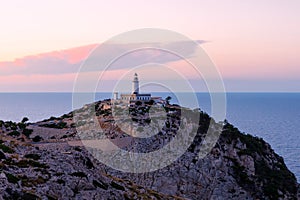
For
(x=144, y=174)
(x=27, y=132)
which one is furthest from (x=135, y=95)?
(x=144, y=174)

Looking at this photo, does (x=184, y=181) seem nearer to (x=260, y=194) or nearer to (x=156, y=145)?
(x=156, y=145)

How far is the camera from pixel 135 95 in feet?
300

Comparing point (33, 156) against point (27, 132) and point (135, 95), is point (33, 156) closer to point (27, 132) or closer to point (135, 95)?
point (27, 132)

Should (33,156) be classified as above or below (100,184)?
above

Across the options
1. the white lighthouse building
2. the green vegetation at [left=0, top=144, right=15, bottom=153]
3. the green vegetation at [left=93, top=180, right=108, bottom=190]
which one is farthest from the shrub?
the white lighthouse building

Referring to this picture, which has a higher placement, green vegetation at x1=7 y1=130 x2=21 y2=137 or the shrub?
green vegetation at x1=7 y1=130 x2=21 y2=137

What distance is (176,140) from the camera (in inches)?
2427

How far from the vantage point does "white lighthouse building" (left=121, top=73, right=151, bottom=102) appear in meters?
91.0

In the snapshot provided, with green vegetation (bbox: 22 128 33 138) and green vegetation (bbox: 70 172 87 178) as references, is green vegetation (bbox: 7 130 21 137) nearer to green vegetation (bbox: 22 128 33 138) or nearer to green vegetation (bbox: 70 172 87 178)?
green vegetation (bbox: 22 128 33 138)

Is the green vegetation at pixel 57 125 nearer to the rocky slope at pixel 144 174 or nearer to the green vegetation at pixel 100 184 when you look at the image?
the rocky slope at pixel 144 174

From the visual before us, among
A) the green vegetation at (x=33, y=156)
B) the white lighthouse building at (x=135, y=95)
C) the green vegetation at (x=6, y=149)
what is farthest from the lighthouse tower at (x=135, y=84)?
the green vegetation at (x=33, y=156)

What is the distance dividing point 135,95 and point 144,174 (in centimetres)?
4030

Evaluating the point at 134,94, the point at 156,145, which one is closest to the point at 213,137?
the point at 156,145

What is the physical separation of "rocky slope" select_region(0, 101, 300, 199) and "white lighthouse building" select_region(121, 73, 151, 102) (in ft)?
36.9
